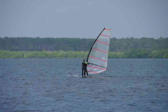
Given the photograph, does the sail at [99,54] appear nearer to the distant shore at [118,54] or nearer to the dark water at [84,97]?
the dark water at [84,97]

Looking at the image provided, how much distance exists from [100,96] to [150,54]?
15059 cm

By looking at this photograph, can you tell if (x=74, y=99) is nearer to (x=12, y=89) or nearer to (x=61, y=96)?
(x=61, y=96)

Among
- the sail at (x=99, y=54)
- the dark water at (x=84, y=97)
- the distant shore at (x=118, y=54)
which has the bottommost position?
the distant shore at (x=118, y=54)

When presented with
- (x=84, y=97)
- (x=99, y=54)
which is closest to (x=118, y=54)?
(x=99, y=54)

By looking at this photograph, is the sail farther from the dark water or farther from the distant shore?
the distant shore

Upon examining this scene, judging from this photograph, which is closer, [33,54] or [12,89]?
[12,89]

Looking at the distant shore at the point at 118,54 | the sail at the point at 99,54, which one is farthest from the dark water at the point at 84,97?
the distant shore at the point at 118,54

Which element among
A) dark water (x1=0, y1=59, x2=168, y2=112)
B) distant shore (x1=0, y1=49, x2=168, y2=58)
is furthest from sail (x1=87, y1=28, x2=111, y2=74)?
distant shore (x1=0, y1=49, x2=168, y2=58)

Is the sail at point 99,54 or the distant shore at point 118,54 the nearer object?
the sail at point 99,54

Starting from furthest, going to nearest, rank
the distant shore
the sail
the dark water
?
the distant shore → the sail → the dark water

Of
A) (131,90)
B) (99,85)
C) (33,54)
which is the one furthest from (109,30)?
(33,54)

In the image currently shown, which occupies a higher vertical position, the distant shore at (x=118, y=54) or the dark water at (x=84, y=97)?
the dark water at (x=84, y=97)

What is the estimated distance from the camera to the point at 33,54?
196875 mm

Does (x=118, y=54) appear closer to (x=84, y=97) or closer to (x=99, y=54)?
(x=99, y=54)
